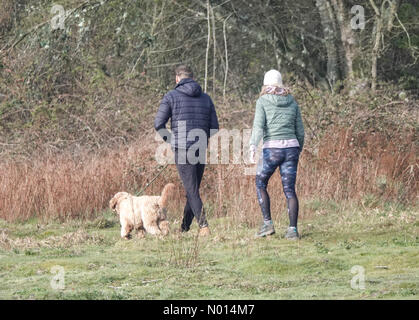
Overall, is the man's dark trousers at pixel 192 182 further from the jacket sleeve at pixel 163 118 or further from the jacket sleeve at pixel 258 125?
the jacket sleeve at pixel 258 125

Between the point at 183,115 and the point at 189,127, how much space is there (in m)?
0.16

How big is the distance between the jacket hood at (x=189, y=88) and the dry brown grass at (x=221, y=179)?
2.22 m

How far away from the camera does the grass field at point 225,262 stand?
22.0 ft

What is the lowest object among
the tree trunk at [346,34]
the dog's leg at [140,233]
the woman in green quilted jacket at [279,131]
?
the dog's leg at [140,233]

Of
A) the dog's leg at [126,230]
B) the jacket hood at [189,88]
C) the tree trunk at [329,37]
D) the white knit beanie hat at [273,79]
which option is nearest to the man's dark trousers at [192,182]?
the jacket hood at [189,88]

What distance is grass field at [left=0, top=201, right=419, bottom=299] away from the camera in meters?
6.71

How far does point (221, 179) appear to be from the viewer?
12695 millimetres

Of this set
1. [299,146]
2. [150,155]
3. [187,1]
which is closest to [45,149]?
[150,155]

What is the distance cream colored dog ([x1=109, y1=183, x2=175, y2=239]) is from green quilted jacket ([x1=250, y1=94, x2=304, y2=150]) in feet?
4.48

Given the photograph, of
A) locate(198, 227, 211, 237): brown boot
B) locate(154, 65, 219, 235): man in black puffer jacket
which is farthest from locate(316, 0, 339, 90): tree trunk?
locate(198, 227, 211, 237): brown boot

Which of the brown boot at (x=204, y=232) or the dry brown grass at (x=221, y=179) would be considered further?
the dry brown grass at (x=221, y=179)

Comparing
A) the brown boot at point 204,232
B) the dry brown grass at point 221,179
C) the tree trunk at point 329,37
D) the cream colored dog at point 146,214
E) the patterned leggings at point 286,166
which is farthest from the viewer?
the tree trunk at point 329,37

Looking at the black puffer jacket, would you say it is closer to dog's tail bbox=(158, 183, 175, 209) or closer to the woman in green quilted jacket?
dog's tail bbox=(158, 183, 175, 209)

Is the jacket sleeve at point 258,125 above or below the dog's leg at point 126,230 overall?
above
